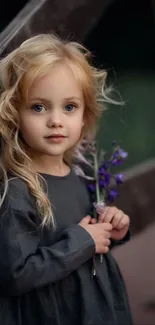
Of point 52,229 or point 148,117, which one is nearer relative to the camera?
point 52,229

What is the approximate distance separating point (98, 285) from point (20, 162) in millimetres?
418

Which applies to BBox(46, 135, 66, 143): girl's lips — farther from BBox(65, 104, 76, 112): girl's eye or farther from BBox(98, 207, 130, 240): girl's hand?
BBox(98, 207, 130, 240): girl's hand

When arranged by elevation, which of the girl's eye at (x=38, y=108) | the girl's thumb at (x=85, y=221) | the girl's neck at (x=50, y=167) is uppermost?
the girl's eye at (x=38, y=108)

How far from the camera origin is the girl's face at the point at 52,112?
1920 mm

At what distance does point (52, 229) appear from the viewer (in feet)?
6.41

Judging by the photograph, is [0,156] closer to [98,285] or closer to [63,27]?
[98,285]

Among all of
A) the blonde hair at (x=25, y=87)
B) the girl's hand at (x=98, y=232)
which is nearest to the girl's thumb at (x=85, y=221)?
the girl's hand at (x=98, y=232)

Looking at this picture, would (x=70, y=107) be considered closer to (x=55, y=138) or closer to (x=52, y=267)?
(x=55, y=138)

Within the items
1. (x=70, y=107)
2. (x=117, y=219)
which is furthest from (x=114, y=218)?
(x=70, y=107)

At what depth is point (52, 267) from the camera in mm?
1864

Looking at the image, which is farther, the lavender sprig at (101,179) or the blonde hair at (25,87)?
the lavender sprig at (101,179)

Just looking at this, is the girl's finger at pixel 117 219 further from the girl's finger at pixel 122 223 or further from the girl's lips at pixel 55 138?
the girl's lips at pixel 55 138

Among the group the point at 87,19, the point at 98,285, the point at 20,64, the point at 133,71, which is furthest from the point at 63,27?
the point at 98,285

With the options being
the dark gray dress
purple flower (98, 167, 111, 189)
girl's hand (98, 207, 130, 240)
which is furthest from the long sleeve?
purple flower (98, 167, 111, 189)
